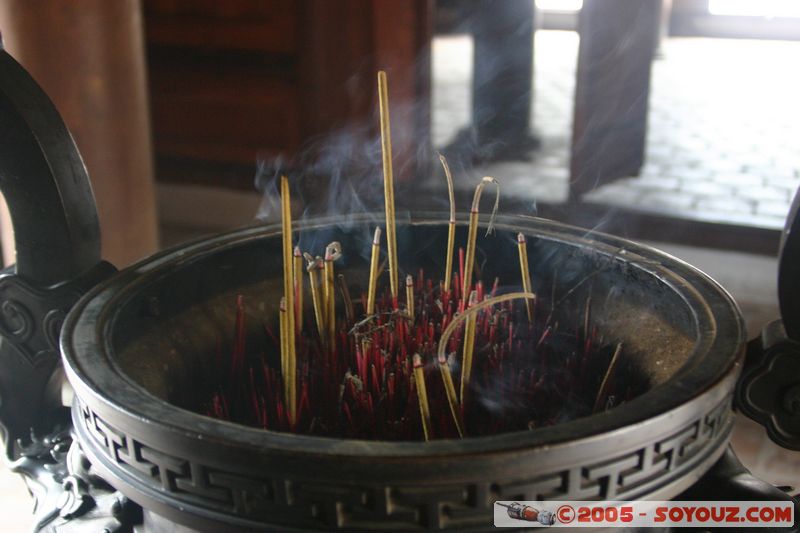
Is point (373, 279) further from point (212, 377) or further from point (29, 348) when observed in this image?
point (29, 348)

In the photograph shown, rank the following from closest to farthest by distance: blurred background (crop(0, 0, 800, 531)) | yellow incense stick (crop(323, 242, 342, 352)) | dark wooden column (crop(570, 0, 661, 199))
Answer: yellow incense stick (crop(323, 242, 342, 352))
blurred background (crop(0, 0, 800, 531))
dark wooden column (crop(570, 0, 661, 199))

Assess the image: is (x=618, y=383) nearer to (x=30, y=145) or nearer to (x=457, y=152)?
(x=30, y=145)

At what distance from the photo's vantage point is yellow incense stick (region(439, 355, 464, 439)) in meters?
1.01

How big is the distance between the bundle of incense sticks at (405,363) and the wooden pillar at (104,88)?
1279mm

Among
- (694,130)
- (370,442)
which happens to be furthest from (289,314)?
(694,130)

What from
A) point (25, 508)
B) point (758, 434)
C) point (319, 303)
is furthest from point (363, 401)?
point (758, 434)

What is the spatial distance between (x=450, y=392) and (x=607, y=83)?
8.49ft

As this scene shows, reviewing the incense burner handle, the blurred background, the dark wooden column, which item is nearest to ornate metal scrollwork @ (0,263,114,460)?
the incense burner handle

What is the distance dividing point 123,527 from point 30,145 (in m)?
0.57

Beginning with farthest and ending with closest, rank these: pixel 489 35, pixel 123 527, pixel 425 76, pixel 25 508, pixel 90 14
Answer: pixel 489 35, pixel 425 76, pixel 90 14, pixel 25 508, pixel 123 527

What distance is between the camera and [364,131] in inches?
152

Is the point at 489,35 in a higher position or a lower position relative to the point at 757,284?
higher

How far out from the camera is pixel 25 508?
2156mm

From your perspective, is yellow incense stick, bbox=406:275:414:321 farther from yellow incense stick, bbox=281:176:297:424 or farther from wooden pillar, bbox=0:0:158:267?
wooden pillar, bbox=0:0:158:267
